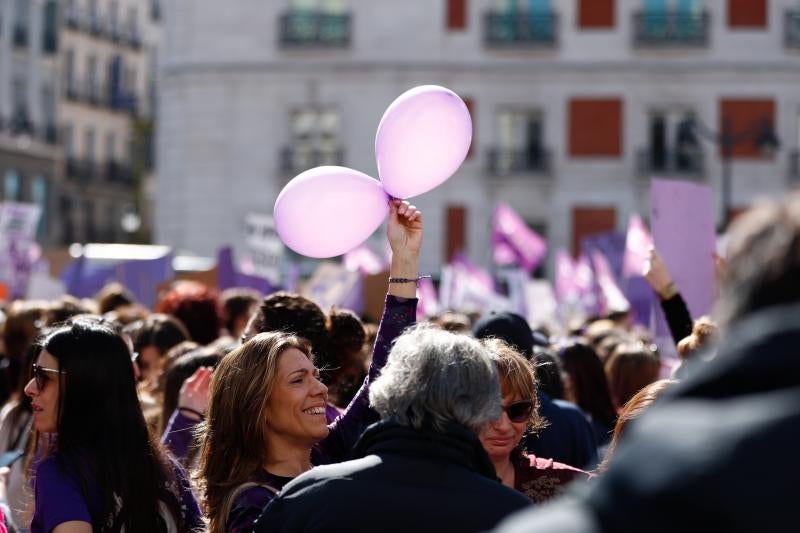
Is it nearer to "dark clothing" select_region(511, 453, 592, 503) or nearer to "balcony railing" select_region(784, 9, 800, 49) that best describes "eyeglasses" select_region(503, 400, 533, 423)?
"dark clothing" select_region(511, 453, 592, 503)

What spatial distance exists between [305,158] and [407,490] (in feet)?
100

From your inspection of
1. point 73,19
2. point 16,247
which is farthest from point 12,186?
point 16,247

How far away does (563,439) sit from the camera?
18.6 feet

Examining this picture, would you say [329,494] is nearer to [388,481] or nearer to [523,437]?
[388,481]

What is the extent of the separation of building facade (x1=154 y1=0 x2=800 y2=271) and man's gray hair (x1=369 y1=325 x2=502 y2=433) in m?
29.1

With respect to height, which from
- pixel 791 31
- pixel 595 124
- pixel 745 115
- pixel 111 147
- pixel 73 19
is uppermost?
pixel 73 19

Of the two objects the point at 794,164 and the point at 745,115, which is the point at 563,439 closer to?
the point at 794,164

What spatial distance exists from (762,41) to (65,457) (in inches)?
1198

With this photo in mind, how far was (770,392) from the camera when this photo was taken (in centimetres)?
166

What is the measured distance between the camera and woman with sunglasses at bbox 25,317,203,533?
3809 millimetres

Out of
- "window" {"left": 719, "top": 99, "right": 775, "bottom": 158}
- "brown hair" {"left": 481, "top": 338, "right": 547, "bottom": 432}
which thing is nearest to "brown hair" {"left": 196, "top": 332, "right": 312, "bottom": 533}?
"brown hair" {"left": 481, "top": 338, "right": 547, "bottom": 432}

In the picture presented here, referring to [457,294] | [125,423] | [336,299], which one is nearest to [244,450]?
[125,423]

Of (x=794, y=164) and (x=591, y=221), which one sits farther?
(x=591, y=221)

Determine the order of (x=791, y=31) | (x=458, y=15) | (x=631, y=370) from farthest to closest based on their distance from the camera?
(x=458, y=15) < (x=791, y=31) < (x=631, y=370)
